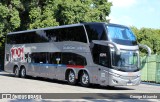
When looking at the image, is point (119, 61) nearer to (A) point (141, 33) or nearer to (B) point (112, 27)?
(B) point (112, 27)

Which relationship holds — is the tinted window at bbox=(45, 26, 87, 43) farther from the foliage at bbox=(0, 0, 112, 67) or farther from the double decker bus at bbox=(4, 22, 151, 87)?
the foliage at bbox=(0, 0, 112, 67)

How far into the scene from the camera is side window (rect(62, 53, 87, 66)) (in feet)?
74.6

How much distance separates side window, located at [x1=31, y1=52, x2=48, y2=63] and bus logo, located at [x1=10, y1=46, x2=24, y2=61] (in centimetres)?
174

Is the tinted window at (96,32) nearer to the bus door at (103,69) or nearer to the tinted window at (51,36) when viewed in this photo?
the tinted window at (51,36)

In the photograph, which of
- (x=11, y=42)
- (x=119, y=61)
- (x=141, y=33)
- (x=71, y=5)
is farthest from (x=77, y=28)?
(x=141, y=33)

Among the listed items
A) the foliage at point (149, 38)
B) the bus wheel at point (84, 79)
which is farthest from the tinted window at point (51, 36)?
the foliage at point (149, 38)

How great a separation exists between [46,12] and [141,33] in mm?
22326

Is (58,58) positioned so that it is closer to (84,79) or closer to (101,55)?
(84,79)

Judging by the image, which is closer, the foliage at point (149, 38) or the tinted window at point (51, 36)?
the tinted window at point (51, 36)

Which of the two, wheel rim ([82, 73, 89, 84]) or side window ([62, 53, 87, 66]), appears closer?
Result: wheel rim ([82, 73, 89, 84])

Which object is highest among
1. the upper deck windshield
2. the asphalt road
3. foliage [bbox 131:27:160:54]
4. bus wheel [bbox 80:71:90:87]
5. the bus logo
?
foliage [bbox 131:27:160:54]

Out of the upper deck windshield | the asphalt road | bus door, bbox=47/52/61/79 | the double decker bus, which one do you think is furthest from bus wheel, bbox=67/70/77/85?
the upper deck windshield

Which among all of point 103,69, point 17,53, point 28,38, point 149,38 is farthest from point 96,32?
point 149,38

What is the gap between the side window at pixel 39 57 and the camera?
26.8 m
